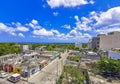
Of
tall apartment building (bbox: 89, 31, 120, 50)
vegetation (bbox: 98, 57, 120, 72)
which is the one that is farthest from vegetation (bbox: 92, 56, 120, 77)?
tall apartment building (bbox: 89, 31, 120, 50)

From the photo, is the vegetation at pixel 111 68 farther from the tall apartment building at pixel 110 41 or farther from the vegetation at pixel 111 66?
the tall apartment building at pixel 110 41

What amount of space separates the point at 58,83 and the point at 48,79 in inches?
94.9

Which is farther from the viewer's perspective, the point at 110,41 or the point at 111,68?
the point at 110,41

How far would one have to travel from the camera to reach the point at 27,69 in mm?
24828

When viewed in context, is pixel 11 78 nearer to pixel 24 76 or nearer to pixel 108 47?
pixel 24 76

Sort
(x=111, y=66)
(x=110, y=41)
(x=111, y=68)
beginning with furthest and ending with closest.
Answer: (x=110, y=41) → (x=111, y=68) → (x=111, y=66)

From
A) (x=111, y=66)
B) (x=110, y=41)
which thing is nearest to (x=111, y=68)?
(x=111, y=66)

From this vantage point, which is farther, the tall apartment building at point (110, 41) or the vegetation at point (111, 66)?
the tall apartment building at point (110, 41)

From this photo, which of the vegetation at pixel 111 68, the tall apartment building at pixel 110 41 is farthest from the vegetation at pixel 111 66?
the tall apartment building at pixel 110 41

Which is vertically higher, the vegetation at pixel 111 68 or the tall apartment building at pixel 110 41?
the tall apartment building at pixel 110 41

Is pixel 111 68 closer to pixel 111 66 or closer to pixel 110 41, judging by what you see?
pixel 111 66

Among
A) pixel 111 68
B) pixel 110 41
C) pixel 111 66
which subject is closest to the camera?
pixel 111 66

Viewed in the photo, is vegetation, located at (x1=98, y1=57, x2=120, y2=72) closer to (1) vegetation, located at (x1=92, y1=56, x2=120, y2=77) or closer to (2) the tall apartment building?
(1) vegetation, located at (x1=92, y1=56, x2=120, y2=77)

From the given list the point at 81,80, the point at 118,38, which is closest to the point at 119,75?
the point at 81,80
